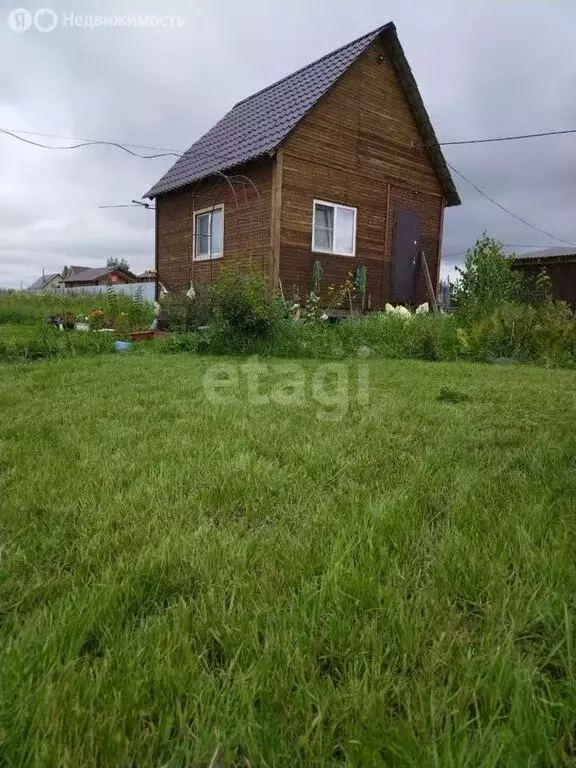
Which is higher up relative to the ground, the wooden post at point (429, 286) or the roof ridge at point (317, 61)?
the roof ridge at point (317, 61)

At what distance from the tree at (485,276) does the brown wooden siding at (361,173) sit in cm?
104

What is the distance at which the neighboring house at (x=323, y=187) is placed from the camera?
31.1 feet

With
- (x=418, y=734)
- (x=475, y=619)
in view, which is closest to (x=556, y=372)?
(x=475, y=619)

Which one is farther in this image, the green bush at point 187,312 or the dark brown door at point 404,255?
the dark brown door at point 404,255

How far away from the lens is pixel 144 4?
1.88 metres

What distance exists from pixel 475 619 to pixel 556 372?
5564mm

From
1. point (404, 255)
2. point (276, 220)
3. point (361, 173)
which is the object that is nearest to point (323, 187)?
point (361, 173)

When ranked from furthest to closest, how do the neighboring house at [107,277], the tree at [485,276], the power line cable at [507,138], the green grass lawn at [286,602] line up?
1. the neighboring house at [107,277]
2. the tree at [485,276]
3. the power line cable at [507,138]
4. the green grass lawn at [286,602]

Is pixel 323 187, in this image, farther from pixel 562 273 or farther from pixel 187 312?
pixel 562 273

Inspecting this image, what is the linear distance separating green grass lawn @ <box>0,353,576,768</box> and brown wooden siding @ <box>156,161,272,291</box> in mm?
6781

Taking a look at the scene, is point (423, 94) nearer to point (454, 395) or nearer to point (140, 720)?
point (454, 395)

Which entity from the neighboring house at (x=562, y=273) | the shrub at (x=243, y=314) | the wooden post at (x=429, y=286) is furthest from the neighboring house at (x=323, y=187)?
the neighboring house at (x=562, y=273)

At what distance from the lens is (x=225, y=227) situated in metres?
10.4

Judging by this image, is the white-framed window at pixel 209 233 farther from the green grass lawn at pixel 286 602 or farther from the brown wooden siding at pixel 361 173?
the green grass lawn at pixel 286 602
